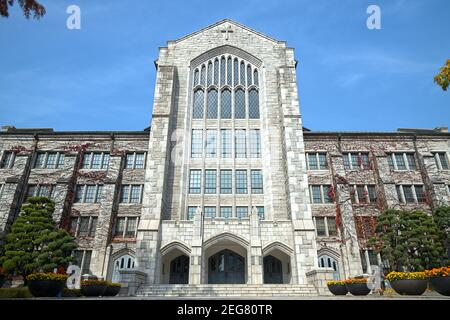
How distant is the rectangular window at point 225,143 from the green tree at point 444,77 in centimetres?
1554

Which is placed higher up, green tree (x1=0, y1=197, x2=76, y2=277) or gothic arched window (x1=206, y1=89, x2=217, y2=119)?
gothic arched window (x1=206, y1=89, x2=217, y2=119)

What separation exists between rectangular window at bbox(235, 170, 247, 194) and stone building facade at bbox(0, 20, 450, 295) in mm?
114

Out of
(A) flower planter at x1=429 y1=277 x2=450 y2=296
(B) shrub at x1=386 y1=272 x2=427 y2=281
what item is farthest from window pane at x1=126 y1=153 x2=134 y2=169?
(A) flower planter at x1=429 y1=277 x2=450 y2=296

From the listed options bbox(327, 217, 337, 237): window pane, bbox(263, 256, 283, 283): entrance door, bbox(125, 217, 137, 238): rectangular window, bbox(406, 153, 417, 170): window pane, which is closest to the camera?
bbox(263, 256, 283, 283): entrance door

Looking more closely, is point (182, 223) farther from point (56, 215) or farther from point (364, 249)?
point (364, 249)

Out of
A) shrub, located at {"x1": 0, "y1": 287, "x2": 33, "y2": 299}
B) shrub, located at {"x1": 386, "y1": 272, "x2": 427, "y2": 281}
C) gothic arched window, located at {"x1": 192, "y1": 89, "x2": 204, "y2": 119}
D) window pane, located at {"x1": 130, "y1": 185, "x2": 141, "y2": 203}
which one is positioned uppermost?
gothic arched window, located at {"x1": 192, "y1": 89, "x2": 204, "y2": 119}

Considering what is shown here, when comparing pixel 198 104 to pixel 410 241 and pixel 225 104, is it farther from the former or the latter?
pixel 410 241

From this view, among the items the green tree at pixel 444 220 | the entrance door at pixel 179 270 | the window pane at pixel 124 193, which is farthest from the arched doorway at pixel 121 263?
the green tree at pixel 444 220

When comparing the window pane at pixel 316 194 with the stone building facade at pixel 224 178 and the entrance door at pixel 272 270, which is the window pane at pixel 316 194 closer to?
the stone building facade at pixel 224 178

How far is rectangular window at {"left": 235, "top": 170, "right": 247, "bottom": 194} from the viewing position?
22750 millimetres

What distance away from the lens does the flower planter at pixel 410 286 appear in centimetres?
1085

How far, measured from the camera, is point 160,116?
2330 centimetres

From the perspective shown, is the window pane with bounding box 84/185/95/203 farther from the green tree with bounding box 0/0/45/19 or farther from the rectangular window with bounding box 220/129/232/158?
the green tree with bounding box 0/0/45/19
